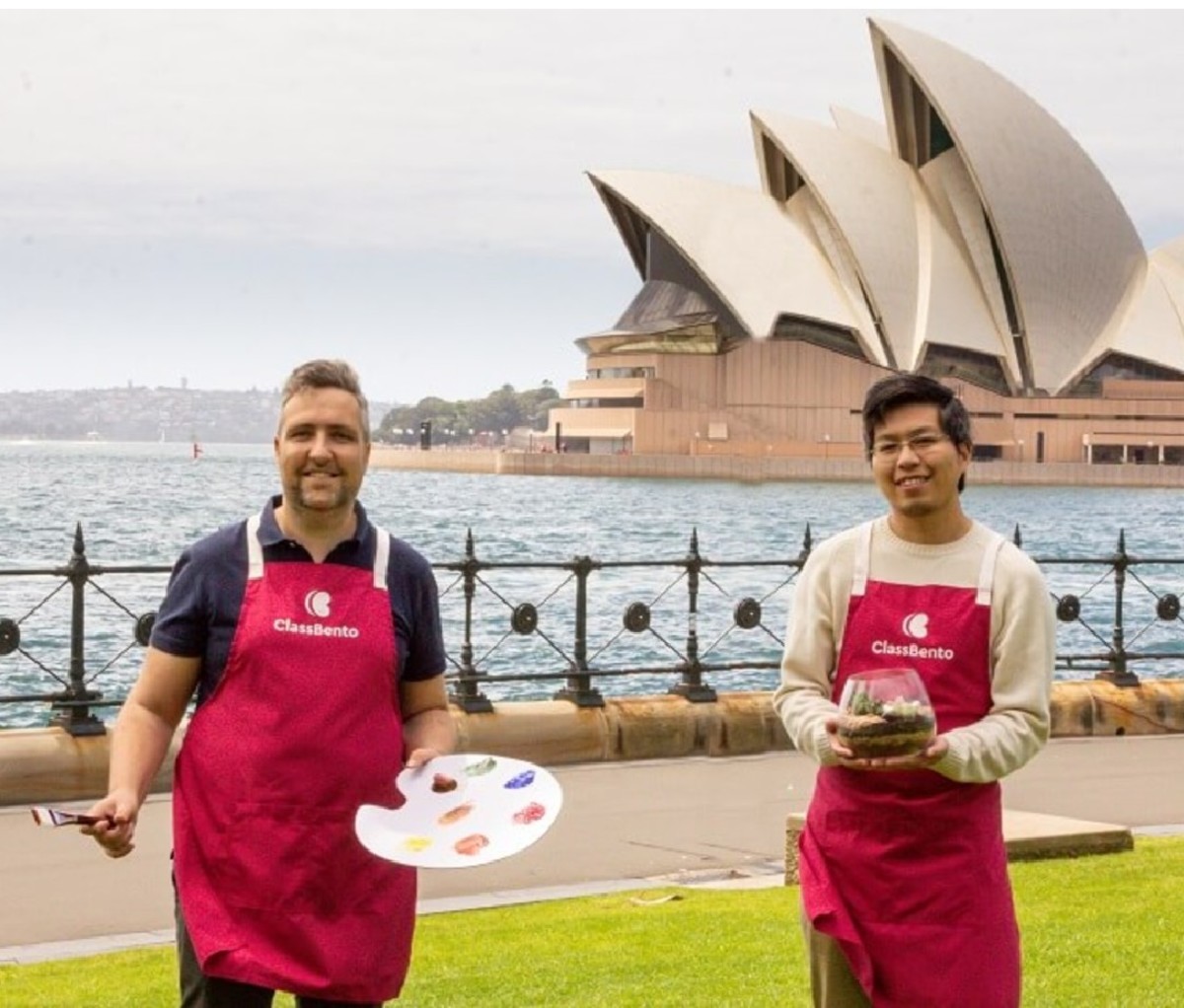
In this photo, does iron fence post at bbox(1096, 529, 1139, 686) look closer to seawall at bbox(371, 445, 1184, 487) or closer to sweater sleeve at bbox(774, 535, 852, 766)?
sweater sleeve at bbox(774, 535, 852, 766)

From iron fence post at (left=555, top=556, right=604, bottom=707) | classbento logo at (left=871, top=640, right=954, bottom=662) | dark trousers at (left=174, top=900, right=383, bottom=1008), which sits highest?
classbento logo at (left=871, top=640, right=954, bottom=662)

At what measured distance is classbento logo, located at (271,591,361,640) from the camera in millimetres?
2910

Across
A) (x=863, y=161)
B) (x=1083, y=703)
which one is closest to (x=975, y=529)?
(x=1083, y=703)

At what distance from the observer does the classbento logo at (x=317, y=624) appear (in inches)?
115

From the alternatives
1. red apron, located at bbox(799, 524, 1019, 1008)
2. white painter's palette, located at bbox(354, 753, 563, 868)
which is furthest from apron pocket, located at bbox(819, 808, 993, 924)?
white painter's palette, located at bbox(354, 753, 563, 868)

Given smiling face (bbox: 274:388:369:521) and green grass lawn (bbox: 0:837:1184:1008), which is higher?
smiling face (bbox: 274:388:369:521)

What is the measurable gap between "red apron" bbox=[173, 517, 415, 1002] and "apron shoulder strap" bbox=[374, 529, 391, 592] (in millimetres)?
23

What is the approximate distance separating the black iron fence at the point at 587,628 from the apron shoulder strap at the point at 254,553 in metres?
4.97

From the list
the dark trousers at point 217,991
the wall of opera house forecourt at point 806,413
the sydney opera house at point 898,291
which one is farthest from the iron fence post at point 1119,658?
the wall of opera house forecourt at point 806,413

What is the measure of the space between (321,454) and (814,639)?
2.76 feet

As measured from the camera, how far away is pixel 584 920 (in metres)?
6.11

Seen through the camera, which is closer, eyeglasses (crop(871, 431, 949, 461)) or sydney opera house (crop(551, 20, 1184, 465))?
eyeglasses (crop(871, 431, 949, 461))

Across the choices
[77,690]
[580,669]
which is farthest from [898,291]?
[77,690]

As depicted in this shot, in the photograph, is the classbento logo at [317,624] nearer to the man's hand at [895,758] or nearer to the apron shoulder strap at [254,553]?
the apron shoulder strap at [254,553]
